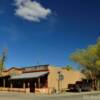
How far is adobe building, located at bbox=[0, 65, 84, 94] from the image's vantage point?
53719 mm

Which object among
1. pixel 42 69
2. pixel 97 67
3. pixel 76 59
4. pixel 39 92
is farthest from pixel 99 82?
pixel 39 92

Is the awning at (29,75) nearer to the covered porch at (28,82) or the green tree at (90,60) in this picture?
the covered porch at (28,82)

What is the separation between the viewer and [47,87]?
53.8m

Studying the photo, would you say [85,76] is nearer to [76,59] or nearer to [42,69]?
[76,59]

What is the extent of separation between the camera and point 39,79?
176ft

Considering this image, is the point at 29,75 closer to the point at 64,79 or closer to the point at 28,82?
the point at 28,82

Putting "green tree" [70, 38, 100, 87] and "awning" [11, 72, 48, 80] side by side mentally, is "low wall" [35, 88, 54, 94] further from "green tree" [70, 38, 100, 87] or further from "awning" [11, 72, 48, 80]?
"green tree" [70, 38, 100, 87]

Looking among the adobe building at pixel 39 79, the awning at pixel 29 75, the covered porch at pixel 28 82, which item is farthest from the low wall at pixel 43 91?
the awning at pixel 29 75

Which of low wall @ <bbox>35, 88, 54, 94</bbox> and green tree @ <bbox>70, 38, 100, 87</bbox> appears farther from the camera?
green tree @ <bbox>70, 38, 100, 87</bbox>

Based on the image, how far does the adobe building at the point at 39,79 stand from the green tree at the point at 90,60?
5261 millimetres

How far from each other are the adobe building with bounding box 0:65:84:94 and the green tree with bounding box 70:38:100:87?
5.26 metres

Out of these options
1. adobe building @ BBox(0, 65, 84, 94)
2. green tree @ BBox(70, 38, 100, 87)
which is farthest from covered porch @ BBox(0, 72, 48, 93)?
green tree @ BBox(70, 38, 100, 87)

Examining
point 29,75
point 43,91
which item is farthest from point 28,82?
point 43,91

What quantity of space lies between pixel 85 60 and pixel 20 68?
16.2 meters
